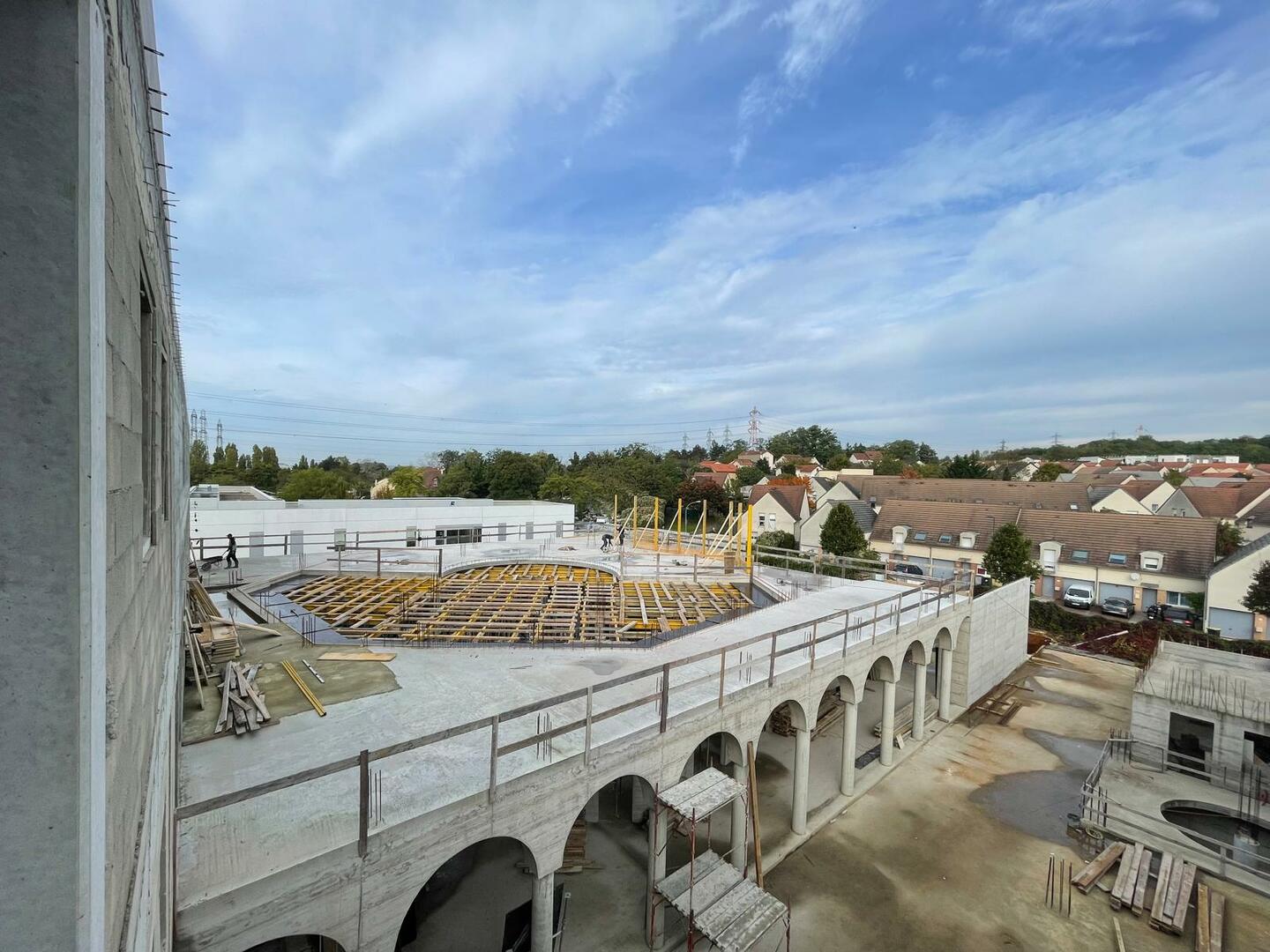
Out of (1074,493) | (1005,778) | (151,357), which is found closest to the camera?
(151,357)

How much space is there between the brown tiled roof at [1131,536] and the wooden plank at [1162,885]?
23555 millimetres

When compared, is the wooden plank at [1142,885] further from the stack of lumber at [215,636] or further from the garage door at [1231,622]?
the garage door at [1231,622]

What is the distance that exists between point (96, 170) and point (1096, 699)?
76.0 ft

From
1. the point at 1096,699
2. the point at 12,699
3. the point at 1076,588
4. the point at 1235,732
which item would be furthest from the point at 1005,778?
the point at 1076,588

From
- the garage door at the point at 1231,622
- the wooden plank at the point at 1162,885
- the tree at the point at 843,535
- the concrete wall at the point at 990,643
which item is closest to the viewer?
the wooden plank at the point at 1162,885

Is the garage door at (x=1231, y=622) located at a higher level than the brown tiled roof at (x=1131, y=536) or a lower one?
lower

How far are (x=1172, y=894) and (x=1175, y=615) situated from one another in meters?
22.6

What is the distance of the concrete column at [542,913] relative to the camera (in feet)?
20.2

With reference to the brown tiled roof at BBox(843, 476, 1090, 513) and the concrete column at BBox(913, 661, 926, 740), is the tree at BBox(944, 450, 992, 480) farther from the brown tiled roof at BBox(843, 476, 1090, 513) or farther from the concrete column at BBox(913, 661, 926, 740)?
the concrete column at BBox(913, 661, 926, 740)

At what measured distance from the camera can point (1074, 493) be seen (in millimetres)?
41656

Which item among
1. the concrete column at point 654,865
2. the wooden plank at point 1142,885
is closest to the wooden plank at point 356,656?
the concrete column at point 654,865

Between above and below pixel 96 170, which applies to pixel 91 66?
above

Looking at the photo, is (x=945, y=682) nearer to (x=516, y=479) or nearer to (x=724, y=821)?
(x=724, y=821)

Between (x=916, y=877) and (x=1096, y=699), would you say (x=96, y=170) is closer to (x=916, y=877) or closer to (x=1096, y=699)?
(x=916, y=877)
